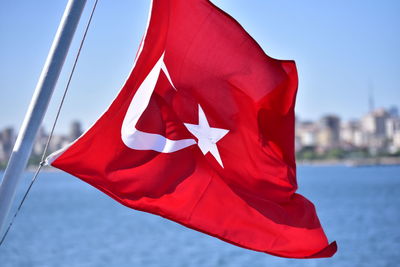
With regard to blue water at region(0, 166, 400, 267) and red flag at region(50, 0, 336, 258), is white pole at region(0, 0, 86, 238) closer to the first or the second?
red flag at region(50, 0, 336, 258)

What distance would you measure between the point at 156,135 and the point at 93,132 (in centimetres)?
56

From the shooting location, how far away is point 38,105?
12.8 feet

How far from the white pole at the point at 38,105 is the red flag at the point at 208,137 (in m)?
1.10

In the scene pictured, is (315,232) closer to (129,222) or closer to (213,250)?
(213,250)

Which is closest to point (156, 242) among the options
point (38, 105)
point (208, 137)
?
point (208, 137)

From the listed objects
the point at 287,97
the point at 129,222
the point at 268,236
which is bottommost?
the point at 129,222

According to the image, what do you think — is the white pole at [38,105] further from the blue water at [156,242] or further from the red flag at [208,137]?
the blue water at [156,242]

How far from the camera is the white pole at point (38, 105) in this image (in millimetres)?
3895

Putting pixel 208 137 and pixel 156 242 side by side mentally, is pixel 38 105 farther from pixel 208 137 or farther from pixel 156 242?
pixel 156 242

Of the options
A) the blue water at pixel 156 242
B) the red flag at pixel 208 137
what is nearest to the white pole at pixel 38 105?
the red flag at pixel 208 137

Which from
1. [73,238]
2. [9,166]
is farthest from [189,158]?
[73,238]

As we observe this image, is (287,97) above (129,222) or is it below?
above

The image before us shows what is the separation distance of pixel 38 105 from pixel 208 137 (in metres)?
1.89

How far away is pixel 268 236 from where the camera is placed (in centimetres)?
535
